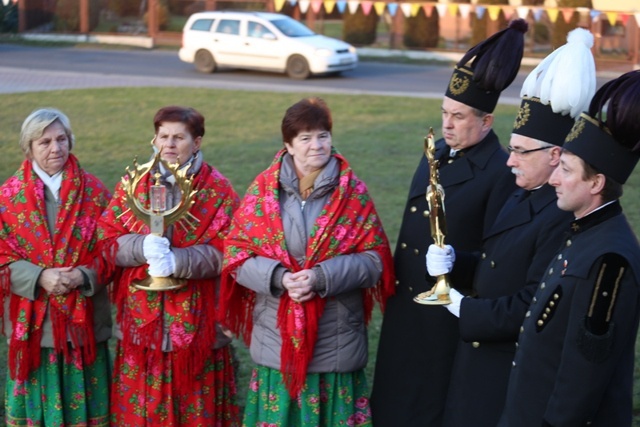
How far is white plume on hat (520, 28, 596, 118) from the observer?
3938mm

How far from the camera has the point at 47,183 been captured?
5.07 m

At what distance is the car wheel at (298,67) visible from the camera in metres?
22.6

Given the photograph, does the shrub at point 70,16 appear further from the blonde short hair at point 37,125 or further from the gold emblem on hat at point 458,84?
the gold emblem on hat at point 458,84

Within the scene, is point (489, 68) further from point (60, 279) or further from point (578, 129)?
point (60, 279)

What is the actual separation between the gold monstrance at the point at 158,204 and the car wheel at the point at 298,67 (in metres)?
18.0

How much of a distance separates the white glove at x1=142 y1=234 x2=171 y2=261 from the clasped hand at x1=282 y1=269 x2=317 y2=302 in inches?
24.9

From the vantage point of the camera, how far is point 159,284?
15.5 ft

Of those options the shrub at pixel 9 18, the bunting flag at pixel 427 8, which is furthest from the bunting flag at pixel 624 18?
the shrub at pixel 9 18

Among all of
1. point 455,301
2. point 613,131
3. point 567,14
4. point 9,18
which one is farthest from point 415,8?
point 613,131

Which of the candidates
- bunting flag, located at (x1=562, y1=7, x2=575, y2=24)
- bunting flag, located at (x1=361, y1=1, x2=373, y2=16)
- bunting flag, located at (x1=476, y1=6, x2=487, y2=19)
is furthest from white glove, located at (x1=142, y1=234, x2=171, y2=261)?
bunting flag, located at (x1=361, y1=1, x2=373, y2=16)

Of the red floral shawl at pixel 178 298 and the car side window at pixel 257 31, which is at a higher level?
the car side window at pixel 257 31

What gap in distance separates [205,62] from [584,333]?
830 inches

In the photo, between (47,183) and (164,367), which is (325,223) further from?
(47,183)

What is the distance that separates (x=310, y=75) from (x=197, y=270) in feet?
61.1
